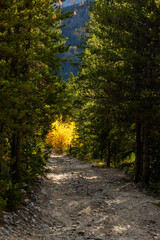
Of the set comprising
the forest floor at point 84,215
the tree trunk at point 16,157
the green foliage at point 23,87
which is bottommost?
the forest floor at point 84,215

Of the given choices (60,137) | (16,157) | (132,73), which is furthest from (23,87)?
(60,137)

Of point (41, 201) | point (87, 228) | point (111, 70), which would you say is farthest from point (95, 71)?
point (87, 228)

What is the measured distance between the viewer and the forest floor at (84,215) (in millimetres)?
6805

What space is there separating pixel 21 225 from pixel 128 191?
6.42m

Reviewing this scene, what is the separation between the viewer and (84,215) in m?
8.75

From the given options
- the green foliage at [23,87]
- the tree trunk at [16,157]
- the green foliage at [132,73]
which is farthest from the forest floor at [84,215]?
the green foliage at [132,73]

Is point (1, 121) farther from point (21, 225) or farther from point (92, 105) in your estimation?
point (92, 105)

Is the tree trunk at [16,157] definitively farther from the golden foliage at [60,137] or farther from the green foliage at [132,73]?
the golden foliage at [60,137]

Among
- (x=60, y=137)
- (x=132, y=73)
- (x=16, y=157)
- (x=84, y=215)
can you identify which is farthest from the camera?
(x=60, y=137)

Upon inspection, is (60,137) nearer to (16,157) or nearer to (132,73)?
(132,73)

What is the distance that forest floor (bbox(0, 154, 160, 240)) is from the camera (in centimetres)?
680

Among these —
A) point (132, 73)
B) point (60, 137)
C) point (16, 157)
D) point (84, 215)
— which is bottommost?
point (84, 215)

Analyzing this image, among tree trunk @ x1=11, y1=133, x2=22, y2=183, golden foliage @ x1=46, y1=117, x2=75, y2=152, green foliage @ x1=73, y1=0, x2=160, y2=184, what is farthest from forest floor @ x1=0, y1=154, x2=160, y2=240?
golden foliage @ x1=46, y1=117, x2=75, y2=152

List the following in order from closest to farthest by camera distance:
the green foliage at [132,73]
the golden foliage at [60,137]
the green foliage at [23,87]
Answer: the green foliage at [23,87] → the green foliage at [132,73] → the golden foliage at [60,137]
